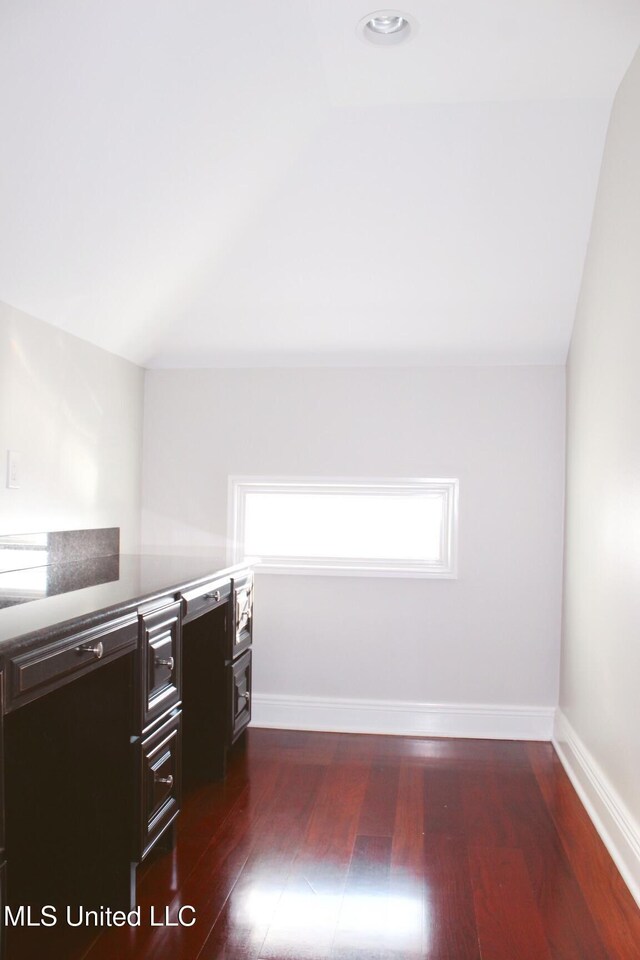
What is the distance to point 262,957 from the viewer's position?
1.99 metres

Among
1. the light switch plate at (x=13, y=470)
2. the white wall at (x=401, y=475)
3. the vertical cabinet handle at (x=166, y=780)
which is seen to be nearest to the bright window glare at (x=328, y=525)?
the white wall at (x=401, y=475)

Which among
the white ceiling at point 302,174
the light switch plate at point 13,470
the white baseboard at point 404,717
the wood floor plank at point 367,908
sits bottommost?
the wood floor plank at point 367,908

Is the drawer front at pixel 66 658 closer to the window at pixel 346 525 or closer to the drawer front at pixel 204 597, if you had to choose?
the drawer front at pixel 204 597

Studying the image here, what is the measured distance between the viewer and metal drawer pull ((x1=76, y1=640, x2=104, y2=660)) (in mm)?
1826

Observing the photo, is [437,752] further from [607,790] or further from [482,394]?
[482,394]

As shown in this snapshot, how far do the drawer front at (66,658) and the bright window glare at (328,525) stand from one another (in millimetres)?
1964

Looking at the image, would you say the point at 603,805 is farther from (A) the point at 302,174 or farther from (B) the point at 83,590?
(A) the point at 302,174

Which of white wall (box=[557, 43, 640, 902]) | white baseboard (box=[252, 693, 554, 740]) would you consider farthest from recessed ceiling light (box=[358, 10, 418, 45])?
white baseboard (box=[252, 693, 554, 740])

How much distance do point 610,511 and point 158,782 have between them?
1.66 m

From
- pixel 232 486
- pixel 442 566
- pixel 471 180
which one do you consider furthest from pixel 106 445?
pixel 471 180

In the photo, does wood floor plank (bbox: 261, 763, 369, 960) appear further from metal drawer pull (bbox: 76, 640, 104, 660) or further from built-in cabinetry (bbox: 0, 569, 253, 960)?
metal drawer pull (bbox: 76, 640, 104, 660)

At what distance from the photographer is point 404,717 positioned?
3887mm

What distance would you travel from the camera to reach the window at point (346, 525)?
3941 millimetres

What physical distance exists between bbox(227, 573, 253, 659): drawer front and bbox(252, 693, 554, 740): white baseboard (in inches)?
26.0
